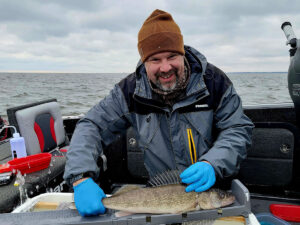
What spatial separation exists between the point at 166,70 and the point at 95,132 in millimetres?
961

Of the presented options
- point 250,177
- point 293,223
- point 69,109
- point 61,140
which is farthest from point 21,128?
point 69,109

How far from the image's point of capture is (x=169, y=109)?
8.56 feet

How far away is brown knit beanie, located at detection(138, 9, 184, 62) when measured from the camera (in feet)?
8.20

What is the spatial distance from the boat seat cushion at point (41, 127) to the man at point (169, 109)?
1.44 metres

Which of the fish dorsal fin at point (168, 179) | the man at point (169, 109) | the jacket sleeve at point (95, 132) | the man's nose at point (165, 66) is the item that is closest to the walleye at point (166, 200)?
the fish dorsal fin at point (168, 179)

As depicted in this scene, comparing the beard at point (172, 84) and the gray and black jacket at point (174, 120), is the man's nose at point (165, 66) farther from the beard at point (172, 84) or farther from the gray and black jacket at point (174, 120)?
the gray and black jacket at point (174, 120)

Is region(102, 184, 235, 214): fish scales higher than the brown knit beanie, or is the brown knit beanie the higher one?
the brown knit beanie

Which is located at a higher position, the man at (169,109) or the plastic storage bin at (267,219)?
the man at (169,109)

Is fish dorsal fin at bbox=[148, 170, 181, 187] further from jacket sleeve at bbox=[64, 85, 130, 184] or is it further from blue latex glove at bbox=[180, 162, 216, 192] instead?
jacket sleeve at bbox=[64, 85, 130, 184]

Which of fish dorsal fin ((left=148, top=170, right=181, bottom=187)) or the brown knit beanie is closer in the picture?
fish dorsal fin ((left=148, top=170, right=181, bottom=187))

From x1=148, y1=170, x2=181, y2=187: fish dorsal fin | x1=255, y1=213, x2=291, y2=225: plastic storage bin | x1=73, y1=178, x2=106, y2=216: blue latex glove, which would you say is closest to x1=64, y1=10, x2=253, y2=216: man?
x1=73, y1=178, x2=106, y2=216: blue latex glove

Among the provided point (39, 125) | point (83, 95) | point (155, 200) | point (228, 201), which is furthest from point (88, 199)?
point (83, 95)

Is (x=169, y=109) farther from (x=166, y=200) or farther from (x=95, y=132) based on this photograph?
(x=166, y=200)

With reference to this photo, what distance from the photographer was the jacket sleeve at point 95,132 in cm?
213
